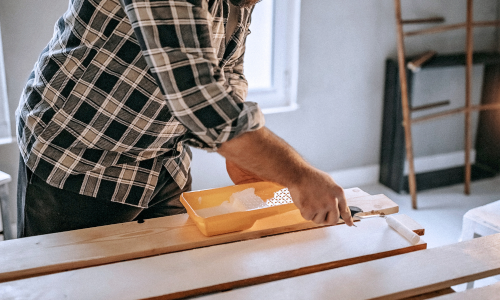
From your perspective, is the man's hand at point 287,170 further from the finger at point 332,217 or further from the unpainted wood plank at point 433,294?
the unpainted wood plank at point 433,294

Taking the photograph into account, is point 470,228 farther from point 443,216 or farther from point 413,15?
point 413,15

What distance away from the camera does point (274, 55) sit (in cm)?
292

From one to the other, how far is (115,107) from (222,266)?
437 millimetres

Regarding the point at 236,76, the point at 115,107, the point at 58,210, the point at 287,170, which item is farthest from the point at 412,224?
the point at 58,210

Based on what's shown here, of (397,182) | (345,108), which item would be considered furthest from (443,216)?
(345,108)

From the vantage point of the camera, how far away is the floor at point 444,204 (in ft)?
8.71

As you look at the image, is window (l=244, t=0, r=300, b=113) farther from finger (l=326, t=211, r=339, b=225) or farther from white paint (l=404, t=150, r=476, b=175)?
finger (l=326, t=211, r=339, b=225)

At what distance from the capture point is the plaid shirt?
92cm

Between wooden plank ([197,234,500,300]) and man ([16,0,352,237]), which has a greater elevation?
man ([16,0,352,237])

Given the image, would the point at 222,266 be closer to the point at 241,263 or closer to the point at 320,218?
the point at 241,263

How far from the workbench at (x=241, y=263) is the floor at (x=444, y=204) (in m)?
1.58

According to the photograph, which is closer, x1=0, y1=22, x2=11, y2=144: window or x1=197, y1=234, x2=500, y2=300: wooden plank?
x1=197, y1=234, x2=500, y2=300: wooden plank

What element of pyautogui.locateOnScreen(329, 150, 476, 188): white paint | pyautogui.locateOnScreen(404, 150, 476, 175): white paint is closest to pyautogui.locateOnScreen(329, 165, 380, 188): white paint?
pyautogui.locateOnScreen(329, 150, 476, 188): white paint

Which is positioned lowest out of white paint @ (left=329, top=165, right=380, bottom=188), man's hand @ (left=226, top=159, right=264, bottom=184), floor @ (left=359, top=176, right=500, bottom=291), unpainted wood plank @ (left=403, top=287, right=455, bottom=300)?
floor @ (left=359, top=176, right=500, bottom=291)
